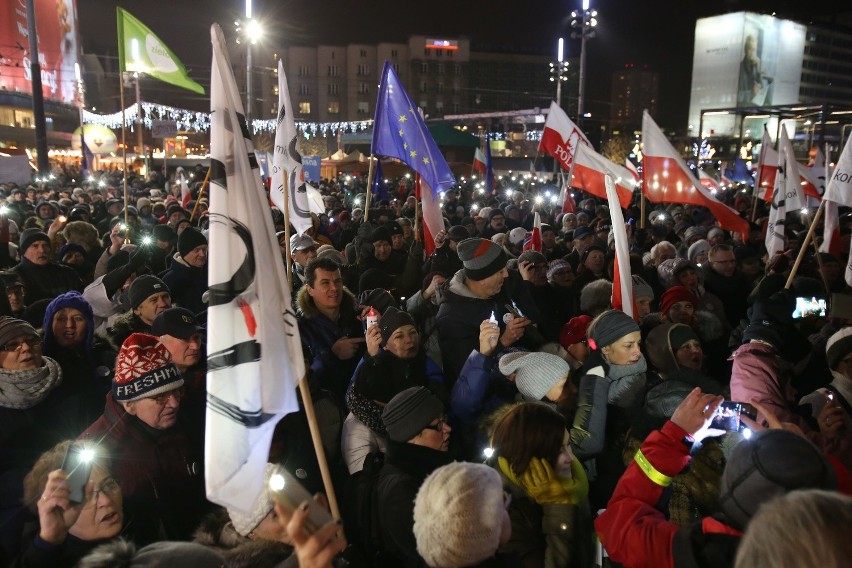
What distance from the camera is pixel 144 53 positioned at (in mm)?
9391

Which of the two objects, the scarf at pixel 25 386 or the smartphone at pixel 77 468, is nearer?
the smartphone at pixel 77 468

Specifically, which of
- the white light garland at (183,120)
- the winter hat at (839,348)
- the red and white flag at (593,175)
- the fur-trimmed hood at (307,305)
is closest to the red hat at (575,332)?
the winter hat at (839,348)

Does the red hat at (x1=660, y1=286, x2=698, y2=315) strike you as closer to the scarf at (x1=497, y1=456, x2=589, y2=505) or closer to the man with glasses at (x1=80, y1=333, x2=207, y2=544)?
the scarf at (x1=497, y1=456, x2=589, y2=505)

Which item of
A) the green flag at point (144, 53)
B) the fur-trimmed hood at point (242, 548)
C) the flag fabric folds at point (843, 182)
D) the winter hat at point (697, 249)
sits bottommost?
the fur-trimmed hood at point (242, 548)

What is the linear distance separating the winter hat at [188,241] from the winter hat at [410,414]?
3.91 metres

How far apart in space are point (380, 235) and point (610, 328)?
4.45 meters

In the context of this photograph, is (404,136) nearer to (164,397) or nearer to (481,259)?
(481,259)

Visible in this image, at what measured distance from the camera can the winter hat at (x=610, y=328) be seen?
3471 millimetres

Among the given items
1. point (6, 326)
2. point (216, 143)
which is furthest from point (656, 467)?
point (6, 326)

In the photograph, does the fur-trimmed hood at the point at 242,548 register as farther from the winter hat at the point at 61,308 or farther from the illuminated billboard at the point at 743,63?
the illuminated billboard at the point at 743,63

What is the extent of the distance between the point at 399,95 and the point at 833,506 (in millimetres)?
6147

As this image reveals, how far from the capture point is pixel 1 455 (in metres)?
2.95

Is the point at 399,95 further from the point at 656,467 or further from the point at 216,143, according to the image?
the point at 656,467

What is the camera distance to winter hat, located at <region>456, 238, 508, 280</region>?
4.28 metres
